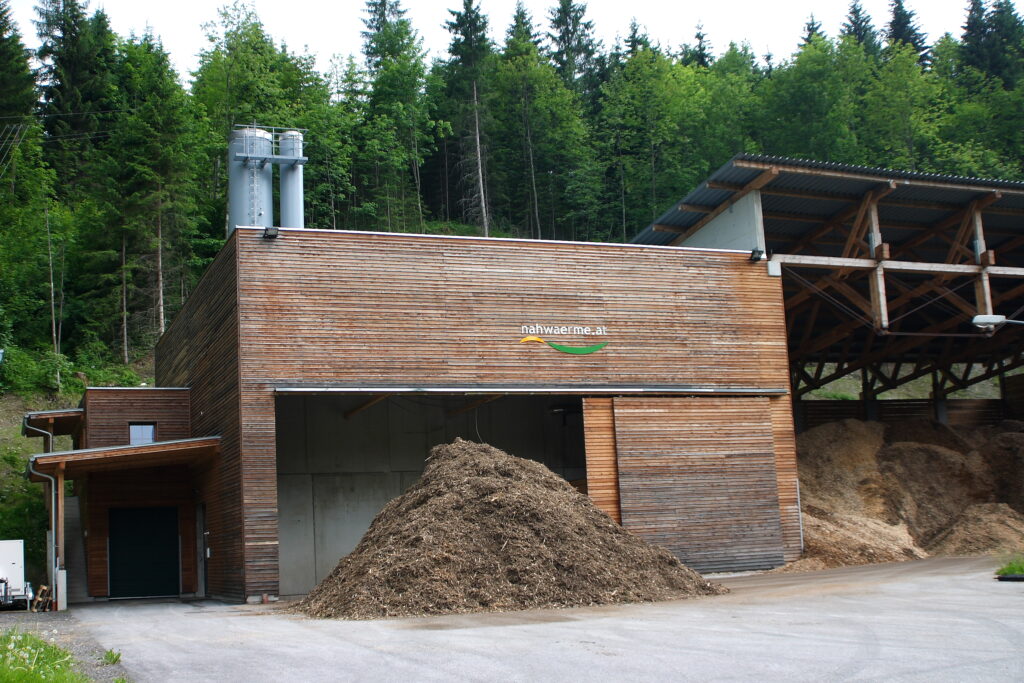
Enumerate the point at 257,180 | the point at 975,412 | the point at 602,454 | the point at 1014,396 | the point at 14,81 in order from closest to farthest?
the point at 602,454 → the point at 257,180 → the point at 1014,396 → the point at 975,412 → the point at 14,81

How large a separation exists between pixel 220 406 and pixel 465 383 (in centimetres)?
508

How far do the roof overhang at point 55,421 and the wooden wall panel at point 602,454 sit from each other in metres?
12.3

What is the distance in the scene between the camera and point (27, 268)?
37094 millimetres

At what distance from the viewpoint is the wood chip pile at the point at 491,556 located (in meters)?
13.5

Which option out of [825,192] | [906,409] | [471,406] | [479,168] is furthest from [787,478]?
[479,168]

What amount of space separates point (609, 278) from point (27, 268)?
26.3 m

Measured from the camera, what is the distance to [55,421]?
25.5 m

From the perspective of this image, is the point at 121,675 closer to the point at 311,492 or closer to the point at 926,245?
the point at 311,492

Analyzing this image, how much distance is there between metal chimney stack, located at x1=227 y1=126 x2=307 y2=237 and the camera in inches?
982

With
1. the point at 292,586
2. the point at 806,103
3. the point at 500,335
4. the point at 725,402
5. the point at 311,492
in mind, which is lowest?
the point at 292,586

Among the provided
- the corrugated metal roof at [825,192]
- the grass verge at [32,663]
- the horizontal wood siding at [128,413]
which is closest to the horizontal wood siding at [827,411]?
the corrugated metal roof at [825,192]

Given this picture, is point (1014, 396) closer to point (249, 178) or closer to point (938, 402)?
point (938, 402)

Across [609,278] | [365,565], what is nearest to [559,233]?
[609,278]

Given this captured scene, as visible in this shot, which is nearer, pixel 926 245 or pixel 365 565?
pixel 365 565
